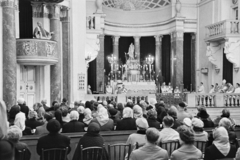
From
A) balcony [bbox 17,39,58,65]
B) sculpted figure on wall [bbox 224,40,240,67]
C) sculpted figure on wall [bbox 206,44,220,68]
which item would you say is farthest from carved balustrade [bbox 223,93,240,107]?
balcony [bbox 17,39,58,65]

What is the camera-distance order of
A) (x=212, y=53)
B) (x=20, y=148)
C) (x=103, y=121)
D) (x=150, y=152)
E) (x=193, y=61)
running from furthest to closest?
(x=193, y=61)
(x=212, y=53)
(x=103, y=121)
(x=20, y=148)
(x=150, y=152)

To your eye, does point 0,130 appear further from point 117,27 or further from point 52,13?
point 117,27

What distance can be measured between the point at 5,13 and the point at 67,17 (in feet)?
15.3

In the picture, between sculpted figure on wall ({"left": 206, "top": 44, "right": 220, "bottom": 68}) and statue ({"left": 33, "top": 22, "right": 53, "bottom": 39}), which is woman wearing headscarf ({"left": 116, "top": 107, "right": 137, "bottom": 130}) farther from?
sculpted figure on wall ({"left": 206, "top": 44, "right": 220, "bottom": 68})

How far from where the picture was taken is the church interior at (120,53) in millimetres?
13377

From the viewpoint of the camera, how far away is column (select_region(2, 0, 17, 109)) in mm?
12227

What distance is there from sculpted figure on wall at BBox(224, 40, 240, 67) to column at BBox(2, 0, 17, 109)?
39.0ft

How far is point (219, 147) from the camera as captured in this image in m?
5.32

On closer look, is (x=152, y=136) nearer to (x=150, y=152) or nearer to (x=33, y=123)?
(x=150, y=152)

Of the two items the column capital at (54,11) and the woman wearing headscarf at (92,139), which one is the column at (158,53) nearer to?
the column capital at (54,11)

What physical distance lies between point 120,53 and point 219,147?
2082 centimetres

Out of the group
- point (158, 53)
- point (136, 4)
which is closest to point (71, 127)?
point (158, 53)

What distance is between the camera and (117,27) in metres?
24.5

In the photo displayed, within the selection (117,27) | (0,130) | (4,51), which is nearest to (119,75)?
(117,27)
